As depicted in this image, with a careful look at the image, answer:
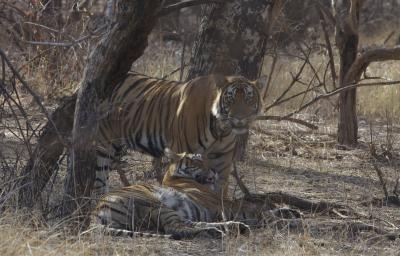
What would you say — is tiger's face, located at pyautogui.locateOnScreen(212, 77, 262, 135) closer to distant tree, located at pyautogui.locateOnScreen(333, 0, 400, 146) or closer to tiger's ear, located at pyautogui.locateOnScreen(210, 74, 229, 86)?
tiger's ear, located at pyautogui.locateOnScreen(210, 74, 229, 86)

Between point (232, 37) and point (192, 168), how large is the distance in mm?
1669

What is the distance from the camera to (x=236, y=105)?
24.2 ft

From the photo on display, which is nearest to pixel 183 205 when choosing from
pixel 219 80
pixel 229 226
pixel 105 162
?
pixel 229 226

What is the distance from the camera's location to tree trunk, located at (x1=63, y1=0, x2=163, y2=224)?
577 cm

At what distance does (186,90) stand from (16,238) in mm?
3050

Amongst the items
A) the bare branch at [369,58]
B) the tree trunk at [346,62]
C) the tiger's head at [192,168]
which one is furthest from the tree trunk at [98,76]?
the tree trunk at [346,62]

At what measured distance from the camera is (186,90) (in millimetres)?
7719

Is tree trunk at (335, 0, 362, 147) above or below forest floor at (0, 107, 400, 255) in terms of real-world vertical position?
above

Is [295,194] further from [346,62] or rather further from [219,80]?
[346,62]

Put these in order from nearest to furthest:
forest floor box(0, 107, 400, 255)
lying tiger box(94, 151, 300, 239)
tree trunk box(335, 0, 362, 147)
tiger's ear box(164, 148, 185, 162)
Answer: forest floor box(0, 107, 400, 255) → lying tiger box(94, 151, 300, 239) → tiger's ear box(164, 148, 185, 162) → tree trunk box(335, 0, 362, 147)

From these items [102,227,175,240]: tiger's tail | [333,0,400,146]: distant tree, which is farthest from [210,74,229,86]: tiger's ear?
[333,0,400,146]: distant tree

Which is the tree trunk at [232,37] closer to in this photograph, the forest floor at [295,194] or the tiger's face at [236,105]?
the tiger's face at [236,105]

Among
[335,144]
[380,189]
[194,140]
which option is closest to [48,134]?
[194,140]

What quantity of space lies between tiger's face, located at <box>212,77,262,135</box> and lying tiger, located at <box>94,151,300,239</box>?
2.34 ft
